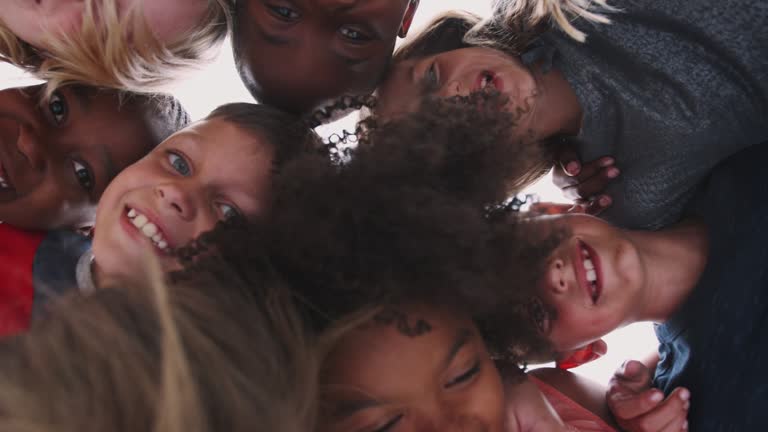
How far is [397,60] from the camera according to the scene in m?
1.08

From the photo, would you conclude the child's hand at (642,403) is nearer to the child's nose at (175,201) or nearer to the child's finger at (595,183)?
the child's finger at (595,183)

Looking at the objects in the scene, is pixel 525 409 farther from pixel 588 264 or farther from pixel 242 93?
pixel 242 93

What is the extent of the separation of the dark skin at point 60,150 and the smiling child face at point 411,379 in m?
0.55

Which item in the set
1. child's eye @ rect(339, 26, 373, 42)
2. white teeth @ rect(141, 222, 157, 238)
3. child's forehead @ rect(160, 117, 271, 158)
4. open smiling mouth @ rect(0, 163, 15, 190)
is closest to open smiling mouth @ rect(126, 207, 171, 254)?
white teeth @ rect(141, 222, 157, 238)

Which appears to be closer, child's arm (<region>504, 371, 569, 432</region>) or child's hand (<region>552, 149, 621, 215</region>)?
child's arm (<region>504, 371, 569, 432</region>)

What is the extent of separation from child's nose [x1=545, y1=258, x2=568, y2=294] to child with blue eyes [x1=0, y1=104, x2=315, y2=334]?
0.34m

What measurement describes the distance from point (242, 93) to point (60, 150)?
432 mm

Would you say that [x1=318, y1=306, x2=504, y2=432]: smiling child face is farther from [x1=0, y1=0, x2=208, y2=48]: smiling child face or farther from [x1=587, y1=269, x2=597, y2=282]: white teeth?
[x1=0, y1=0, x2=208, y2=48]: smiling child face

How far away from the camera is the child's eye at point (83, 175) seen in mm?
973

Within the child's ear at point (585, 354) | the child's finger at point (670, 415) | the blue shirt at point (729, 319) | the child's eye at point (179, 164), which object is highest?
the child's eye at point (179, 164)

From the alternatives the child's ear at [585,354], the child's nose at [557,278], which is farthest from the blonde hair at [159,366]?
the child's ear at [585,354]

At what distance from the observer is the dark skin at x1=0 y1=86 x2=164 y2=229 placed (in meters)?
0.94

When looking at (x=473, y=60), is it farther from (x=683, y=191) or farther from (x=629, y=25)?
(x=683, y=191)

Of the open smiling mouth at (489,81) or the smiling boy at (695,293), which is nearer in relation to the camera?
the smiling boy at (695,293)
